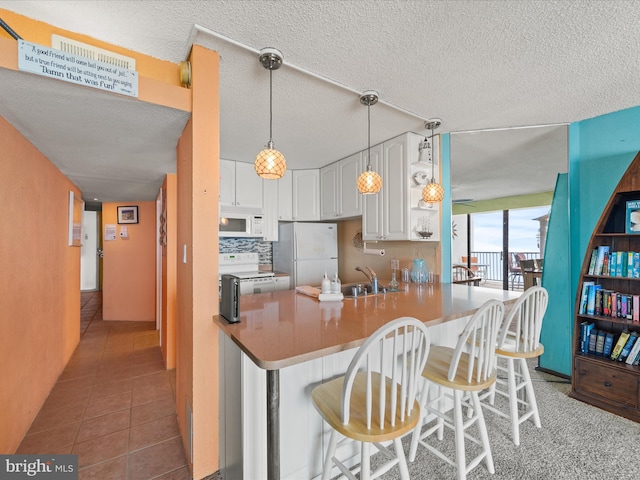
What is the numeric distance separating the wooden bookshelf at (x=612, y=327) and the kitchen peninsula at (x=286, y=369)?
135 centimetres

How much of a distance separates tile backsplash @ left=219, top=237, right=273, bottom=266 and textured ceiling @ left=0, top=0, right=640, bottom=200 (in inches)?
54.2

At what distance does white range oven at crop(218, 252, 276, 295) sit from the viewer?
3.47m

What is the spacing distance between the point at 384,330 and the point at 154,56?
6.23 feet

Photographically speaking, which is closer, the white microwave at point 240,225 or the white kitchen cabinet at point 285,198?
the white microwave at point 240,225

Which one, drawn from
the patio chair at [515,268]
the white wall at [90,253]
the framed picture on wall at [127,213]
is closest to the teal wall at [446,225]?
the patio chair at [515,268]

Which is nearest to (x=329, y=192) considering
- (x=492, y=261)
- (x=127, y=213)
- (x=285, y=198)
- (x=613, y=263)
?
(x=285, y=198)

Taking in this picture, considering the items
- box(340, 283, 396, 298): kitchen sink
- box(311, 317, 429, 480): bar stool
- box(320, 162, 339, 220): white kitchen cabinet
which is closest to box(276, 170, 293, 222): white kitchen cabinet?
box(320, 162, 339, 220): white kitchen cabinet

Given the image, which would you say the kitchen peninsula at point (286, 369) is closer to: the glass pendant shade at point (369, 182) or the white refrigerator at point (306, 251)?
the glass pendant shade at point (369, 182)

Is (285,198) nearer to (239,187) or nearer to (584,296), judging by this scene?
(239,187)

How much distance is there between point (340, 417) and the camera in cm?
118

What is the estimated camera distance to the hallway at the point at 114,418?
5.73 feet

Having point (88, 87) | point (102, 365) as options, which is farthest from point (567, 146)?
point (102, 365)

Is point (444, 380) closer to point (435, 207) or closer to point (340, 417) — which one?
point (340, 417)

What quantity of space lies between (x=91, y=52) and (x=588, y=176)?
12.1ft
